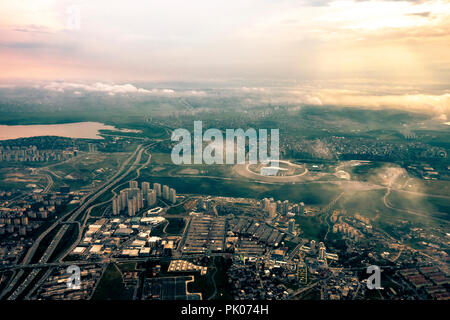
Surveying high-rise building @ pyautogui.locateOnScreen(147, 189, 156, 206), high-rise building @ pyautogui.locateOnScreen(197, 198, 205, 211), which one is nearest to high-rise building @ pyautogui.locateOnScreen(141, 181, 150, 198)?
high-rise building @ pyautogui.locateOnScreen(147, 189, 156, 206)

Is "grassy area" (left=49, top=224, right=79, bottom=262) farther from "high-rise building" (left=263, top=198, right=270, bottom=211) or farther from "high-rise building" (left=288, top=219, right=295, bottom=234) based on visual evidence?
"high-rise building" (left=288, top=219, right=295, bottom=234)

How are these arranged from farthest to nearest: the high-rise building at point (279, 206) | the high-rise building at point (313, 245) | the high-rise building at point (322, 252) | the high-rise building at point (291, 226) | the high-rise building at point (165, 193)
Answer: the high-rise building at point (165, 193) < the high-rise building at point (279, 206) < the high-rise building at point (291, 226) < the high-rise building at point (313, 245) < the high-rise building at point (322, 252)

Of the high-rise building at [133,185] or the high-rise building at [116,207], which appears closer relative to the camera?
the high-rise building at [116,207]

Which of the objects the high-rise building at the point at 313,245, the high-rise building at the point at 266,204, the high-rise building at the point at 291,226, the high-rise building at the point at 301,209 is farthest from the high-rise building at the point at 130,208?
the high-rise building at the point at 313,245

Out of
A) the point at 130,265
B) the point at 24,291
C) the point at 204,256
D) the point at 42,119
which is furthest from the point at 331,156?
the point at 42,119

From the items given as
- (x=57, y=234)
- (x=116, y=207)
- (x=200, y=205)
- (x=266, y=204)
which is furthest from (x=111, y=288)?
(x=266, y=204)

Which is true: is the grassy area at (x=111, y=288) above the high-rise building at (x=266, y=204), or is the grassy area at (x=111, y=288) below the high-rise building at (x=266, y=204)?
below

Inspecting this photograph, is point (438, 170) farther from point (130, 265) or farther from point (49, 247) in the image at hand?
point (49, 247)

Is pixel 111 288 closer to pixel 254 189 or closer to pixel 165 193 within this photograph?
pixel 165 193

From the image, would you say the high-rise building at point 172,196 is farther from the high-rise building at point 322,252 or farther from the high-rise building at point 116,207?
the high-rise building at point 322,252
